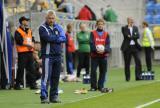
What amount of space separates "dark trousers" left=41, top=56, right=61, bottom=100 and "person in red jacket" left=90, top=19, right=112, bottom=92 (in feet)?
9.52

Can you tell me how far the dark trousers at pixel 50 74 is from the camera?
15.8 metres

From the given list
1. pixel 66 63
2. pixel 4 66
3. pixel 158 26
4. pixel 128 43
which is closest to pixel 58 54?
pixel 4 66

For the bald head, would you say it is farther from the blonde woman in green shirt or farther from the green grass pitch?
the blonde woman in green shirt

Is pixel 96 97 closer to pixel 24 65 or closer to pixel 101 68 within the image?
pixel 101 68

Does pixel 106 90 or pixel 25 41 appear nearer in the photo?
pixel 106 90

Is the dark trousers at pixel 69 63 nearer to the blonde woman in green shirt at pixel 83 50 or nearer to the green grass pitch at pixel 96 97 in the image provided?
the blonde woman in green shirt at pixel 83 50

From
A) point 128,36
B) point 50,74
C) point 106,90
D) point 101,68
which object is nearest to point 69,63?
point 128,36

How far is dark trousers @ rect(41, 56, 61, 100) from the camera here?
1584 cm

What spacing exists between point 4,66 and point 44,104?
16.3 ft

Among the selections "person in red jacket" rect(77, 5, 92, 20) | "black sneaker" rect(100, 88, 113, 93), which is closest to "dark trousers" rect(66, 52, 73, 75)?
"black sneaker" rect(100, 88, 113, 93)

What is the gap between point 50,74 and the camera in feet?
52.2

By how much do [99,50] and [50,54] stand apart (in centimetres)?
Result: 321

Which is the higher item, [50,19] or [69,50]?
[50,19]

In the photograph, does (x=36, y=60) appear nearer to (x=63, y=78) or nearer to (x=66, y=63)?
(x=63, y=78)
